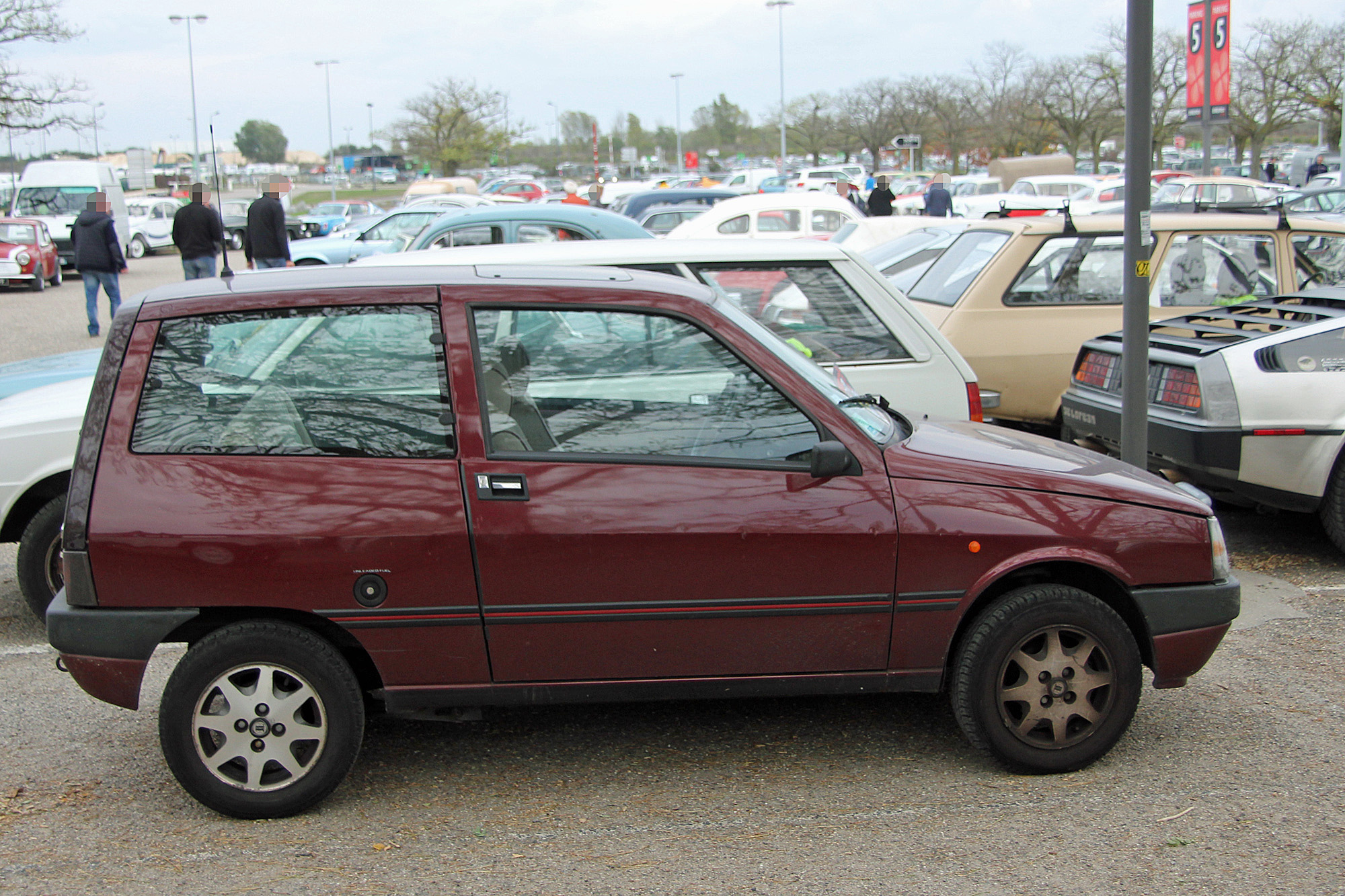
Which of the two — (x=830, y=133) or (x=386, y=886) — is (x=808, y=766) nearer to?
(x=386, y=886)

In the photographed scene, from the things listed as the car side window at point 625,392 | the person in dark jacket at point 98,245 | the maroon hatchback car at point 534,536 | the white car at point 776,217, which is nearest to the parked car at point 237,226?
the person in dark jacket at point 98,245

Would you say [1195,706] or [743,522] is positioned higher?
[743,522]

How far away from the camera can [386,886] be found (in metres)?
3.15

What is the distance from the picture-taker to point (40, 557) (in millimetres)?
4938

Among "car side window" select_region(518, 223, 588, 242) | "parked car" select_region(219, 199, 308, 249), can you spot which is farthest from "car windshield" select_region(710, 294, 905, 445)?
"parked car" select_region(219, 199, 308, 249)

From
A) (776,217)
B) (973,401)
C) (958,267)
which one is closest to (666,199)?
(776,217)

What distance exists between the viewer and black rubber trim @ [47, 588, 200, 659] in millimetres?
3371

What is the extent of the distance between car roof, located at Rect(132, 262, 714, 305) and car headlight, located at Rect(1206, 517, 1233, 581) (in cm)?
179

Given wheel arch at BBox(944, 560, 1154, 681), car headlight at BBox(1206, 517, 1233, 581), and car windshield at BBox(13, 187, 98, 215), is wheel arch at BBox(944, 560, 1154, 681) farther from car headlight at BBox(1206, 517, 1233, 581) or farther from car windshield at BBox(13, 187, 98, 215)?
car windshield at BBox(13, 187, 98, 215)

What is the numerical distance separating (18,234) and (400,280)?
74.8 feet

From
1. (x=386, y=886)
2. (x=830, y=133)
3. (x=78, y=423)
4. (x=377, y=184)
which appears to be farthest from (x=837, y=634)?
(x=377, y=184)

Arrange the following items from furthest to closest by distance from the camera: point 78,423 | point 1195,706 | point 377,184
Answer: point 377,184 → point 78,423 → point 1195,706

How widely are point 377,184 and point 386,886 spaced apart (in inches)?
2977

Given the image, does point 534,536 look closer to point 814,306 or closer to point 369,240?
point 814,306
